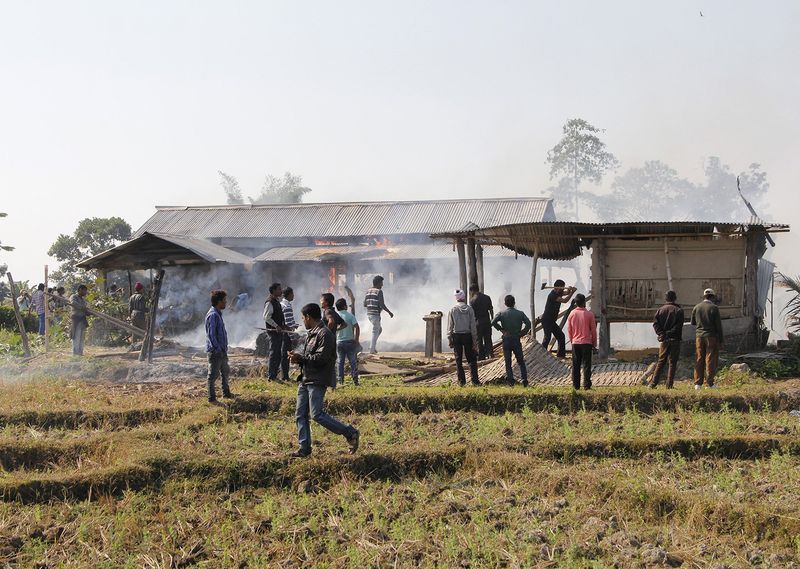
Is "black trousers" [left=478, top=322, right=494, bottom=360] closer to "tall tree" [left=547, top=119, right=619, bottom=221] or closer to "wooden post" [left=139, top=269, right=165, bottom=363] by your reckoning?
"wooden post" [left=139, top=269, right=165, bottom=363]

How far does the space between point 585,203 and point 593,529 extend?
50.7 meters

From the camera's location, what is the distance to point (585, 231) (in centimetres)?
1645

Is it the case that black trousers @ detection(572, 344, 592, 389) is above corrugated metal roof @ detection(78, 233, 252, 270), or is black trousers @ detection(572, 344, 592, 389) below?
below

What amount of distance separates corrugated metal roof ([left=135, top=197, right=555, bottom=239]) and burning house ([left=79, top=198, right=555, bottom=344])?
0.04 m

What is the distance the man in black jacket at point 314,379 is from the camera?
8.73 meters

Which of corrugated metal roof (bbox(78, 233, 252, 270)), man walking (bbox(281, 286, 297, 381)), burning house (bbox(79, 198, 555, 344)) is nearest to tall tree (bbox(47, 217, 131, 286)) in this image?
burning house (bbox(79, 198, 555, 344))

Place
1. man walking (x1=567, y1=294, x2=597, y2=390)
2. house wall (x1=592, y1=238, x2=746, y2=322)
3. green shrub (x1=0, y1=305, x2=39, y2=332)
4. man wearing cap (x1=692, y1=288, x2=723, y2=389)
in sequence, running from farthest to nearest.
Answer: green shrub (x1=0, y1=305, x2=39, y2=332) → house wall (x1=592, y1=238, x2=746, y2=322) → man wearing cap (x1=692, y1=288, x2=723, y2=389) → man walking (x1=567, y1=294, x2=597, y2=390)

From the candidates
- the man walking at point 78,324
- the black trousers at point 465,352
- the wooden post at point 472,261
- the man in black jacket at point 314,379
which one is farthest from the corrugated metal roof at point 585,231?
the man walking at point 78,324

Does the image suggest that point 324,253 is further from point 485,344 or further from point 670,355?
point 670,355

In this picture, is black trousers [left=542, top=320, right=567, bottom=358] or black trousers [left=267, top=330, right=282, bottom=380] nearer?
black trousers [left=267, top=330, right=282, bottom=380]

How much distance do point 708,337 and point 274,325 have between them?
667cm

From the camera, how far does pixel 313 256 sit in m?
26.8

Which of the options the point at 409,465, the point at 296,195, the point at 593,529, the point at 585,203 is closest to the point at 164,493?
the point at 409,465

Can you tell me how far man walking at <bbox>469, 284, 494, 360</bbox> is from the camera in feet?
48.7
